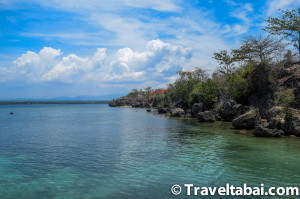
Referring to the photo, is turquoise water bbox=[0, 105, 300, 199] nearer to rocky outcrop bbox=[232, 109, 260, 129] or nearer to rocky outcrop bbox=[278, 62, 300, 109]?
rocky outcrop bbox=[232, 109, 260, 129]

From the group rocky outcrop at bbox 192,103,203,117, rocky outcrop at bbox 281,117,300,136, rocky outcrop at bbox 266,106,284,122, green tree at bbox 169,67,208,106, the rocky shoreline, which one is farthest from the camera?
green tree at bbox 169,67,208,106

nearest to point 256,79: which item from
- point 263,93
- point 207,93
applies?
point 263,93

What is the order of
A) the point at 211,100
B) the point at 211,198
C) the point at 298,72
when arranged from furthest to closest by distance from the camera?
1. the point at 211,100
2. the point at 298,72
3. the point at 211,198

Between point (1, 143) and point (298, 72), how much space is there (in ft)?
108

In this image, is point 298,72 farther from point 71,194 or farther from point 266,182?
point 71,194

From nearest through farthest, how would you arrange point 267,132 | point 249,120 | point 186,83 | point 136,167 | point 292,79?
point 136,167 → point 267,132 → point 249,120 → point 292,79 → point 186,83

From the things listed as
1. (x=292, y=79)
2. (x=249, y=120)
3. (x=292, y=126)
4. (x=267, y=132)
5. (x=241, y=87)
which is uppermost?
(x=292, y=79)

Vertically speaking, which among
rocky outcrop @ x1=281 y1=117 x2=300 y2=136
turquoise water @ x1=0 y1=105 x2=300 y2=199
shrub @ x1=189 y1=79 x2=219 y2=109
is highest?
shrub @ x1=189 y1=79 x2=219 y2=109

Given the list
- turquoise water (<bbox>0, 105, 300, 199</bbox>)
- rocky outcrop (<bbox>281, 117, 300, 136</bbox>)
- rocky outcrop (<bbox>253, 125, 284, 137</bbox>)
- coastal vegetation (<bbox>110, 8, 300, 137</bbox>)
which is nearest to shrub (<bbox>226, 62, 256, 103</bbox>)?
coastal vegetation (<bbox>110, 8, 300, 137</bbox>)

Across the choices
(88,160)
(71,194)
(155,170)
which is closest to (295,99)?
(155,170)

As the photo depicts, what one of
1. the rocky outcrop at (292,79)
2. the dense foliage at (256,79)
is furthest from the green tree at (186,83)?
the rocky outcrop at (292,79)

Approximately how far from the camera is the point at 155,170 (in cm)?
1257

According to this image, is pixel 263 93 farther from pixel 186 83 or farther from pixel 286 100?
pixel 186 83

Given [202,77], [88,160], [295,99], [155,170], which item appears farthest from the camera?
[202,77]
